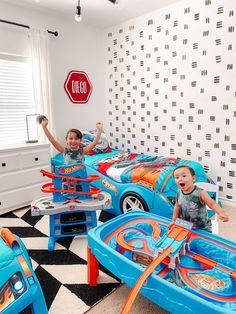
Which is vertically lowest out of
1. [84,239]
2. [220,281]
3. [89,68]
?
[84,239]

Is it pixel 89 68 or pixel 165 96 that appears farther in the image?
pixel 89 68

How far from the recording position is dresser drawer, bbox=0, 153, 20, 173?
107 inches

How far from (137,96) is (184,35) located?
1104 mm

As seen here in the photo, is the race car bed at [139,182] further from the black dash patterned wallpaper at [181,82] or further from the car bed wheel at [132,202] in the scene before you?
the black dash patterned wallpaper at [181,82]

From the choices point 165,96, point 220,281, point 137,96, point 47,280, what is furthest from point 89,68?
point 220,281

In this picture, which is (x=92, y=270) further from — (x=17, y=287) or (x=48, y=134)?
(x=48, y=134)

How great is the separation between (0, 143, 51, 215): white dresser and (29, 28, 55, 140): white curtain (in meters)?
0.50

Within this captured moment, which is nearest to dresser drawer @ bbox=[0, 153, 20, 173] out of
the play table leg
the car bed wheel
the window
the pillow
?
the window

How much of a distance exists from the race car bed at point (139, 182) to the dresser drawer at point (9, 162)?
866mm

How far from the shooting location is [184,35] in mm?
3191

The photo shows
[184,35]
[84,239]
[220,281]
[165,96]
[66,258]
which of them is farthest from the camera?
[165,96]

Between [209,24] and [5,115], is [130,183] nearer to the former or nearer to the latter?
[5,115]

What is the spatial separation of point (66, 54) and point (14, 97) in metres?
1.09

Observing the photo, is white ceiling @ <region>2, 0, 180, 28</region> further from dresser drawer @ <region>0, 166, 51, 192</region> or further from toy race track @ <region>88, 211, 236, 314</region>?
toy race track @ <region>88, 211, 236, 314</region>
